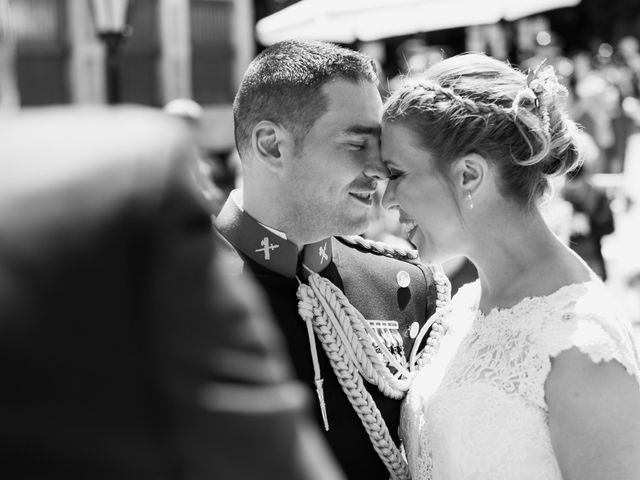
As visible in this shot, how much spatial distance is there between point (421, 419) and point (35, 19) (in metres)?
11.5

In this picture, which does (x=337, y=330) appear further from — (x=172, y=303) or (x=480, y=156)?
(x=172, y=303)

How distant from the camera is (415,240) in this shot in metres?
2.16

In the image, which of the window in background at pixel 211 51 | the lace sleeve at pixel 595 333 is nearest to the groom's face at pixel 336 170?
the lace sleeve at pixel 595 333

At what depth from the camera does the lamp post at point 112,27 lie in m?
6.60

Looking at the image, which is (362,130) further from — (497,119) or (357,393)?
(357,393)

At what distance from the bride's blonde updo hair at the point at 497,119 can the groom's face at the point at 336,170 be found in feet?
0.55

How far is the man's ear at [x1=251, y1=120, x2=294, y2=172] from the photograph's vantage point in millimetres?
2338

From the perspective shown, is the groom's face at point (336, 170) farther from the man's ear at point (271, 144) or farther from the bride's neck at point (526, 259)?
the bride's neck at point (526, 259)

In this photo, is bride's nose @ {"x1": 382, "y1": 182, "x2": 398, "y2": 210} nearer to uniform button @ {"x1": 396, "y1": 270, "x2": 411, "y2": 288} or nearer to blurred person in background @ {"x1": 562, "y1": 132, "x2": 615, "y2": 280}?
uniform button @ {"x1": 396, "y1": 270, "x2": 411, "y2": 288}

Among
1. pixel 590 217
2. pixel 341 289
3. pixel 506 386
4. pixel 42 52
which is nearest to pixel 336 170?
pixel 341 289

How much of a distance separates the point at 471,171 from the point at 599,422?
593mm

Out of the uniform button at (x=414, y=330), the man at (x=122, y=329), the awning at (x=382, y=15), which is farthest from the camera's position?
the awning at (x=382, y=15)

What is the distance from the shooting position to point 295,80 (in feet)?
7.66

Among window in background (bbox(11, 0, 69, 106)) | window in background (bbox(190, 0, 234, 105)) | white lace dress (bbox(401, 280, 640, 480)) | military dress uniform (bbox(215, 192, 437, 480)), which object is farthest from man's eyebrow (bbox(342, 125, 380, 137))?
window in background (bbox(190, 0, 234, 105))
